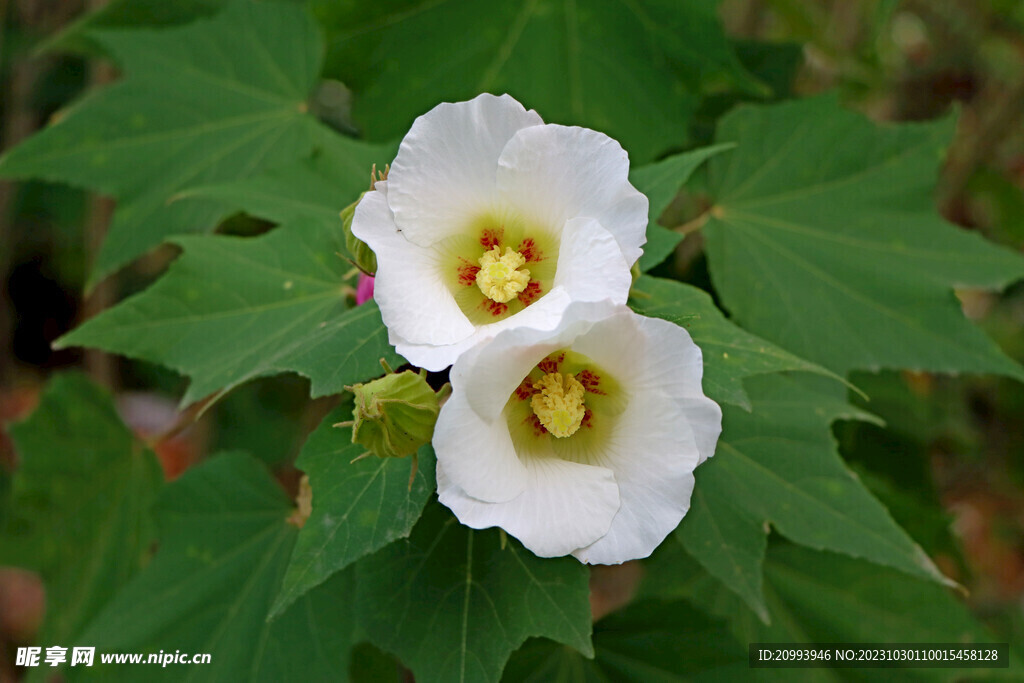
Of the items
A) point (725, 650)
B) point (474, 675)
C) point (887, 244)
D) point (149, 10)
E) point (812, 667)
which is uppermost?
point (149, 10)

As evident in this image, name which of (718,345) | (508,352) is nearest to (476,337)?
(508,352)

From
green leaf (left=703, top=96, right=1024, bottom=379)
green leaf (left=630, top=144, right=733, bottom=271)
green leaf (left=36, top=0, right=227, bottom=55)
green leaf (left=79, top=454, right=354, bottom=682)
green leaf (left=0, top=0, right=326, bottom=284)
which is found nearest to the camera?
green leaf (left=630, top=144, right=733, bottom=271)

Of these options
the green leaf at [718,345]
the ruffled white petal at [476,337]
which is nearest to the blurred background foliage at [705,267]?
the green leaf at [718,345]

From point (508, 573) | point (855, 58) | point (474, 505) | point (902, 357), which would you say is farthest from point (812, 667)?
point (855, 58)

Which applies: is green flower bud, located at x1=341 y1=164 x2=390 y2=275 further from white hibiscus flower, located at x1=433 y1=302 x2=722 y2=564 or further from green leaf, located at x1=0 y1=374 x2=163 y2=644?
green leaf, located at x1=0 y1=374 x2=163 y2=644

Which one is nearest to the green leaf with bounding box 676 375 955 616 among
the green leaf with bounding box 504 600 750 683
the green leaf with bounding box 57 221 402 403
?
the green leaf with bounding box 504 600 750 683

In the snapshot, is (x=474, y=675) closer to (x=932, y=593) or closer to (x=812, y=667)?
(x=812, y=667)

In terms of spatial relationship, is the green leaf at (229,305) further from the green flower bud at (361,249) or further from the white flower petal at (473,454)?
the white flower petal at (473,454)
